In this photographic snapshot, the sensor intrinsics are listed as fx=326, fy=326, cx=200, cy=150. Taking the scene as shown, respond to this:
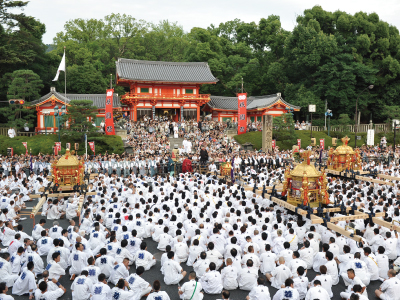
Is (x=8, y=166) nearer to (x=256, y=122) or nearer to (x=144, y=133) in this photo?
(x=144, y=133)

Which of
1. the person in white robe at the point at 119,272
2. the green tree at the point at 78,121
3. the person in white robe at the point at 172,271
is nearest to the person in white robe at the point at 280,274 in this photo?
the person in white robe at the point at 172,271

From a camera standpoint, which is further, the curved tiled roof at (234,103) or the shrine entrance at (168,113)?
→ the shrine entrance at (168,113)

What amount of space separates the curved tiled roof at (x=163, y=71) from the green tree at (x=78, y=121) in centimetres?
818

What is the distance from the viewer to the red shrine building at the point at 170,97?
34406mm

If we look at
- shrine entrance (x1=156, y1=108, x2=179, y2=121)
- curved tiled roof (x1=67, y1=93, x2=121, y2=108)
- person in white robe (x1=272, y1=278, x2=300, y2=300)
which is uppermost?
curved tiled roof (x1=67, y1=93, x2=121, y2=108)

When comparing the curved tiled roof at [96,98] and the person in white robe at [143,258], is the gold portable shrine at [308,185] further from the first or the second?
the curved tiled roof at [96,98]

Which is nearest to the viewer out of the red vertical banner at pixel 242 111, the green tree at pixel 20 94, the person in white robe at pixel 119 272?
the person in white robe at pixel 119 272

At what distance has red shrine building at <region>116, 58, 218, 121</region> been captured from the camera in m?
34.5

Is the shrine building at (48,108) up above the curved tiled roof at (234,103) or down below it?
below

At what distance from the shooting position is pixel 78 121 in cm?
2642

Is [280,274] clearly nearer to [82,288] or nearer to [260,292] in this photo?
[260,292]

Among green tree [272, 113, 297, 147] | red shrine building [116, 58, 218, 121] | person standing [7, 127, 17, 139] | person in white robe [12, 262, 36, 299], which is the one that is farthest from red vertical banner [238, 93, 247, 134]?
person in white robe [12, 262, 36, 299]

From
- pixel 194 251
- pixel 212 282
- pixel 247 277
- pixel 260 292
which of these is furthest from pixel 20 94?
pixel 260 292

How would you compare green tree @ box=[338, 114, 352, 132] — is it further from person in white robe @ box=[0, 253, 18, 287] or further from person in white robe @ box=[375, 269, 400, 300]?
person in white robe @ box=[0, 253, 18, 287]
